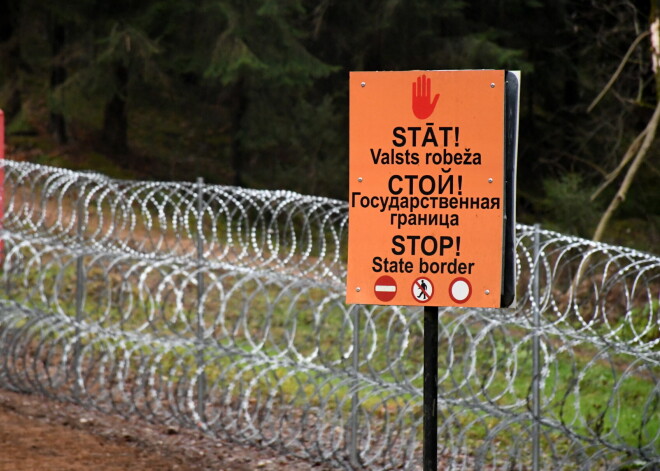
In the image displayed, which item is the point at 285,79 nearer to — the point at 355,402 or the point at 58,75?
the point at 58,75

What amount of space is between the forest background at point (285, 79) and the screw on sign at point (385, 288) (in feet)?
50.8

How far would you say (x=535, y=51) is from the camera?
2452cm

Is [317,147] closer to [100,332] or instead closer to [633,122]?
[633,122]

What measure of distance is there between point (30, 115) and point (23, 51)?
150 centimetres

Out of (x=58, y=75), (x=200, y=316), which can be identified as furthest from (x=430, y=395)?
(x=58, y=75)

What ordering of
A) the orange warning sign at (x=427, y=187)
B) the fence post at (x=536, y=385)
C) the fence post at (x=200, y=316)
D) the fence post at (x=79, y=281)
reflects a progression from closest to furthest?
1. the orange warning sign at (x=427, y=187)
2. the fence post at (x=536, y=385)
3. the fence post at (x=200, y=316)
4. the fence post at (x=79, y=281)

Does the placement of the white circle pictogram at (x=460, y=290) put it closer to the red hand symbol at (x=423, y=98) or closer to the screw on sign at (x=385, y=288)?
the screw on sign at (x=385, y=288)

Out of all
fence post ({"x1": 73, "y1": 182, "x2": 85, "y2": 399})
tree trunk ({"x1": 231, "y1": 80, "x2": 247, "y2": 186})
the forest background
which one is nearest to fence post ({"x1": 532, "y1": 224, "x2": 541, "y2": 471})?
fence post ({"x1": 73, "y1": 182, "x2": 85, "y2": 399})

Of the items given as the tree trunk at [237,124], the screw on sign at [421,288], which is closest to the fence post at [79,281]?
the screw on sign at [421,288]

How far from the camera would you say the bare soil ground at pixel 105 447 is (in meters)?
7.86

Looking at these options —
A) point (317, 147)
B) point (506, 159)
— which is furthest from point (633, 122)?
point (506, 159)

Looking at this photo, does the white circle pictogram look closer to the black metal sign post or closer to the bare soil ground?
the black metal sign post

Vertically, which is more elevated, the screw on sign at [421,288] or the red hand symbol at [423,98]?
the red hand symbol at [423,98]

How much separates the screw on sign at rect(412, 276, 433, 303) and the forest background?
15.5m
